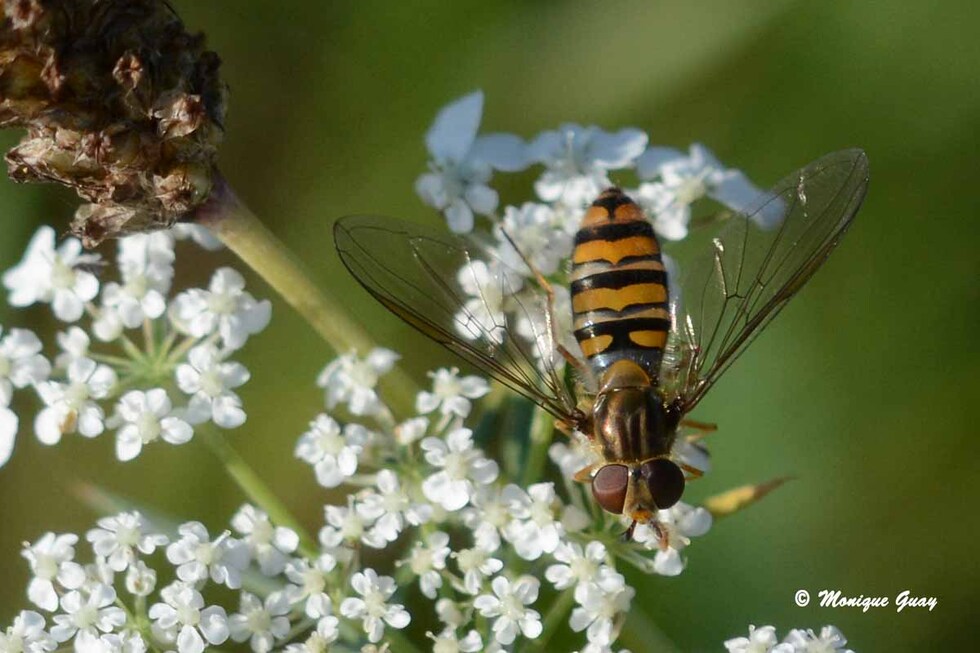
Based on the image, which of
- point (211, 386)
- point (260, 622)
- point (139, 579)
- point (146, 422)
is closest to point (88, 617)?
point (139, 579)

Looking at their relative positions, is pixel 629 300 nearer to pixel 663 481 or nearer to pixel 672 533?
pixel 663 481

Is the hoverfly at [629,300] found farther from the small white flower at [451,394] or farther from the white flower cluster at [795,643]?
the white flower cluster at [795,643]

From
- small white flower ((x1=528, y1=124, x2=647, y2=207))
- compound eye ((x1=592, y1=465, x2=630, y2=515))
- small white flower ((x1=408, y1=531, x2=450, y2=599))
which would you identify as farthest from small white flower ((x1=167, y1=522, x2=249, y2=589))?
small white flower ((x1=528, y1=124, x2=647, y2=207))

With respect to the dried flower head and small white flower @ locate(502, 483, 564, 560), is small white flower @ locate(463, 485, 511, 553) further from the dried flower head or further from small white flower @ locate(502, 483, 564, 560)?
the dried flower head

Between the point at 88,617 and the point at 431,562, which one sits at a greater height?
the point at 431,562

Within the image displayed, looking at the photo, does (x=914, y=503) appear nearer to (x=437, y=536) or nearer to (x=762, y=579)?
(x=762, y=579)

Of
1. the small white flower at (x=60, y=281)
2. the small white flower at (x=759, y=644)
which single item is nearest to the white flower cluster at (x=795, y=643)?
the small white flower at (x=759, y=644)
